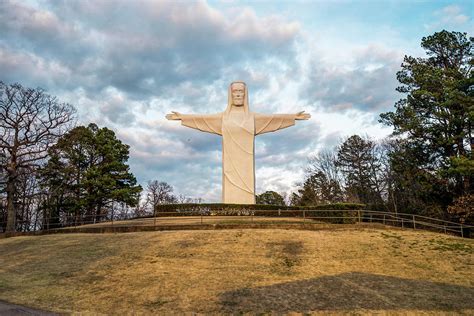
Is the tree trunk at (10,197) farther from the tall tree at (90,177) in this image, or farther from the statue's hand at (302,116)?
the statue's hand at (302,116)

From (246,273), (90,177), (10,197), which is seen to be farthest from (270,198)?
(246,273)

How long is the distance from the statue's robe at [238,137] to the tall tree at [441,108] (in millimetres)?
9648

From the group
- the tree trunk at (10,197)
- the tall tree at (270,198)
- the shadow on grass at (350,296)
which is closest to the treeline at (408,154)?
the tree trunk at (10,197)

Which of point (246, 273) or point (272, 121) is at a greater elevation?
point (272, 121)

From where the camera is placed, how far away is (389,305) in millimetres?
8820

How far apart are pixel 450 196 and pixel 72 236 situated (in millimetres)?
25496

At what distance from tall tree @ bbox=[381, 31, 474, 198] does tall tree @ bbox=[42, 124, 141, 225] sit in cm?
2656

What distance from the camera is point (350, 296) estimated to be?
9.41m

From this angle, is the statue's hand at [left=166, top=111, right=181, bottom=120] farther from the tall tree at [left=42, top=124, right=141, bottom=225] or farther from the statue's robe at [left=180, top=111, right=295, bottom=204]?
the tall tree at [left=42, top=124, right=141, bottom=225]

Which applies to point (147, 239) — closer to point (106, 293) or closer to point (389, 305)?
point (106, 293)

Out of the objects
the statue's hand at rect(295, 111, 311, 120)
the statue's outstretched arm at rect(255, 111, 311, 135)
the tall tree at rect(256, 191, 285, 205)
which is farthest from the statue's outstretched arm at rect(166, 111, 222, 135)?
the tall tree at rect(256, 191, 285, 205)

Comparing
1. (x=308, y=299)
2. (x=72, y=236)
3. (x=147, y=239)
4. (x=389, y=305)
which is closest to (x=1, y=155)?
(x=72, y=236)

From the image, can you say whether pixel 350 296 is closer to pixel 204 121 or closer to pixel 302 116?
pixel 302 116

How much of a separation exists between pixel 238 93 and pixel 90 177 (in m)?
17.9
